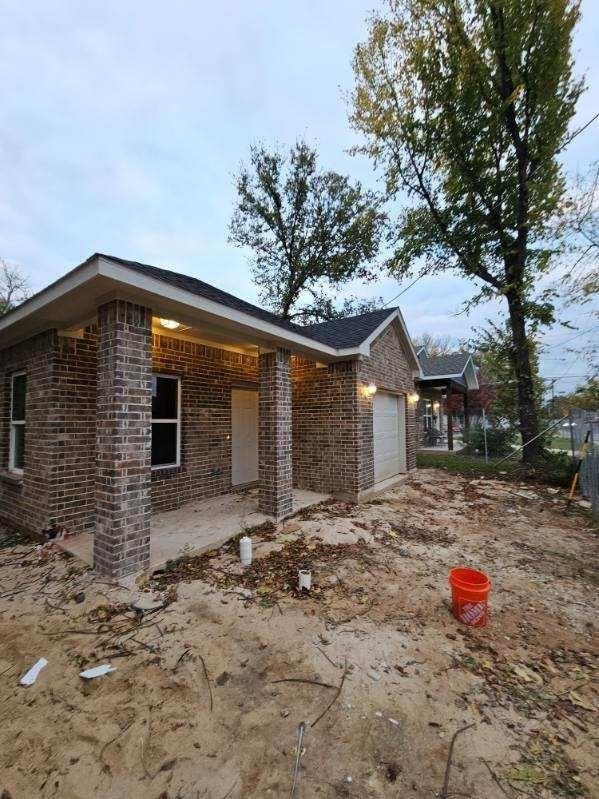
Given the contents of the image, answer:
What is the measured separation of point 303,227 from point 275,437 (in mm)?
16649

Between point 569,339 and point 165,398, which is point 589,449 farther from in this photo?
point 165,398

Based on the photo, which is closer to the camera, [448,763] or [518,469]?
[448,763]

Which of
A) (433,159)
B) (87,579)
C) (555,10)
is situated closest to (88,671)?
(87,579)

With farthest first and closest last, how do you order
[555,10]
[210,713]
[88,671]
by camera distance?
[555,10]
[88,671]
[210,713]

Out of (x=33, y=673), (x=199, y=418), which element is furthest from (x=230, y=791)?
(x=199, y=418)

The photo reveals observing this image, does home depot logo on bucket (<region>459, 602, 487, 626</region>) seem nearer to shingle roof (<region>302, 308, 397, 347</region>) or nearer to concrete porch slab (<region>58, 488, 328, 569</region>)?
concrete porch slab (<region>58, 488, 328, 569</region>)

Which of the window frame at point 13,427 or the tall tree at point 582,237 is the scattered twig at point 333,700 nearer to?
the window frame at point 13,427

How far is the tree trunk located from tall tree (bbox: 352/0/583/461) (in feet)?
0.10

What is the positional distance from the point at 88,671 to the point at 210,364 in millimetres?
5074

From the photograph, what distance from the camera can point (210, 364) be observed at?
6.68 meters

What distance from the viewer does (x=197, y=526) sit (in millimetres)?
5043

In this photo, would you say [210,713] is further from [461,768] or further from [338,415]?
[338,415]

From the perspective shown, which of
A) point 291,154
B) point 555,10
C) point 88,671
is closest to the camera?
point 88,671

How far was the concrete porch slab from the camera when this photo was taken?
13.7ft
